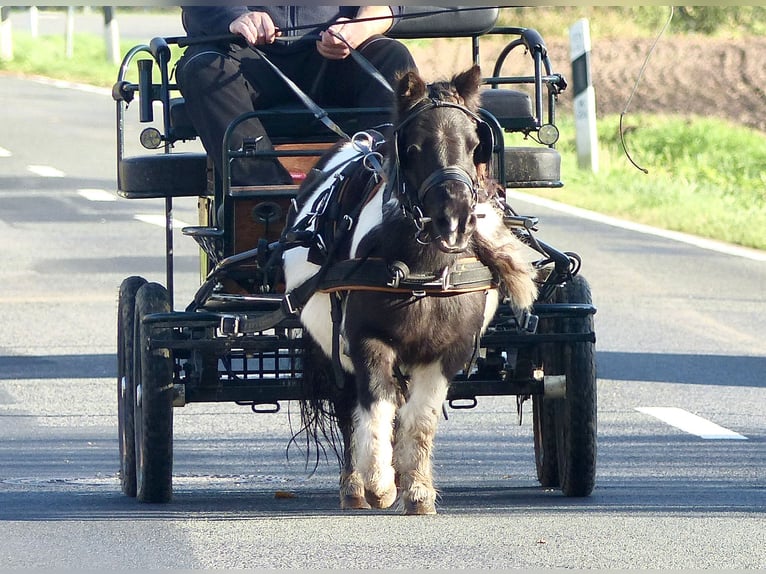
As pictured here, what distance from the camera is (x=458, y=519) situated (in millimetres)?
6602

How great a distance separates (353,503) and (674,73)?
22.6 meters

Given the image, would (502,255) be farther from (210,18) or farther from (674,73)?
(674,73)

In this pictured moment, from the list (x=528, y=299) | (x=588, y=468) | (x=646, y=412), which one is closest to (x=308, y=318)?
(x=528, y=299)

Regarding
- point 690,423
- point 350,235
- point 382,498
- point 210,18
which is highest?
point 210,18

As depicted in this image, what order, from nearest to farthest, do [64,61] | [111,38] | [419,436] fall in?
[419,436], [111,38], [64,61]

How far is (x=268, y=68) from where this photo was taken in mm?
7777

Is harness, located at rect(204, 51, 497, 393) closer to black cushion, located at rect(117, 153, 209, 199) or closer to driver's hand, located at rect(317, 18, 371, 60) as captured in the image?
driver's hand, located at rect(317, 18, 371, 60)

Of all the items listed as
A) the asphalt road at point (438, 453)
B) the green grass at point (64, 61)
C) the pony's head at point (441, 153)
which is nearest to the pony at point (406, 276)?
the pony's head at point (441, 153)

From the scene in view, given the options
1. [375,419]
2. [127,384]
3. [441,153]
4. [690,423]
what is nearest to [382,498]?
[375,419]

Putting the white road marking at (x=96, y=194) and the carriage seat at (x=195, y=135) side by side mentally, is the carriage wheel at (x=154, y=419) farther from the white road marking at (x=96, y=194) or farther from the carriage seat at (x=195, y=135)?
→ the white road marking at (x=96, y=194)

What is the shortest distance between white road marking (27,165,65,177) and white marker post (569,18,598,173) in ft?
20.9

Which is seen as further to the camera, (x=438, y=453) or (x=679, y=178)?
(x=679, y=178)

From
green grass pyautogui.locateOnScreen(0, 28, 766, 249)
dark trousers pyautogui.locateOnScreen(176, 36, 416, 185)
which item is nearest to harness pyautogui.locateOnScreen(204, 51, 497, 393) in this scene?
dark trousers pyautogui.locateOnScreen(176, 36, 416, 185)

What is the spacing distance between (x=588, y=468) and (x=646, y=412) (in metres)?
2.92
